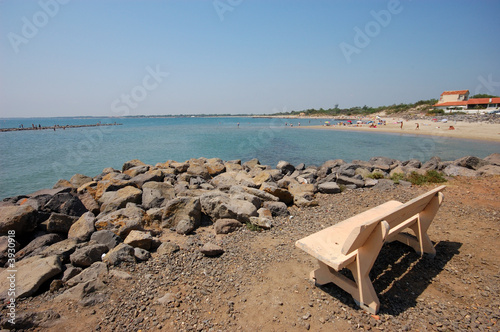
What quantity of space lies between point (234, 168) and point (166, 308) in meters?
10.4

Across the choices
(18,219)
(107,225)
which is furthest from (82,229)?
(18,219)

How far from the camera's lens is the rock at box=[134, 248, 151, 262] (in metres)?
4.43

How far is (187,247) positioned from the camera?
15.9 ft

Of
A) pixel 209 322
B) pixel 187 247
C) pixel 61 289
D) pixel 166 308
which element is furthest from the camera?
pixel 187 247

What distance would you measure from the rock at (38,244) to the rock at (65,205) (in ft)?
3.36

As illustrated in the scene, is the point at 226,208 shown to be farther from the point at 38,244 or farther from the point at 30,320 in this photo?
the point at 38,244

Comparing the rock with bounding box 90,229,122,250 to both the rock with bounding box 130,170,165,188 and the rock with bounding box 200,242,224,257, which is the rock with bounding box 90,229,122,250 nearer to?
the rock with bounding box 200,242,224,257

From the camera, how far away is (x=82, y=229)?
5492mm

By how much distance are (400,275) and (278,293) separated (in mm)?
2014

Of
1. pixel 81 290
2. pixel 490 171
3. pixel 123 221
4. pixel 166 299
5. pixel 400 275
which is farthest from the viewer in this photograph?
pixel 490 171

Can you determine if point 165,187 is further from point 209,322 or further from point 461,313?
point 461,313

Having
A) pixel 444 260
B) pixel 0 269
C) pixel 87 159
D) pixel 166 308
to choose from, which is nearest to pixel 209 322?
pixel 166 308

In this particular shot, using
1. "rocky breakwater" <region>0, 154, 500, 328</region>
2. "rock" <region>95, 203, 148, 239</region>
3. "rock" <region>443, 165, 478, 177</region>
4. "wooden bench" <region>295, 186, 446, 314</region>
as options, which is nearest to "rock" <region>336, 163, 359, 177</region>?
"rocky breakwater" <region>0, 154, 500, 328</region>

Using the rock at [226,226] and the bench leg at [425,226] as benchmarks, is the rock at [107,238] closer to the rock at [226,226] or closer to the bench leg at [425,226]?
the rock at [226,226]
